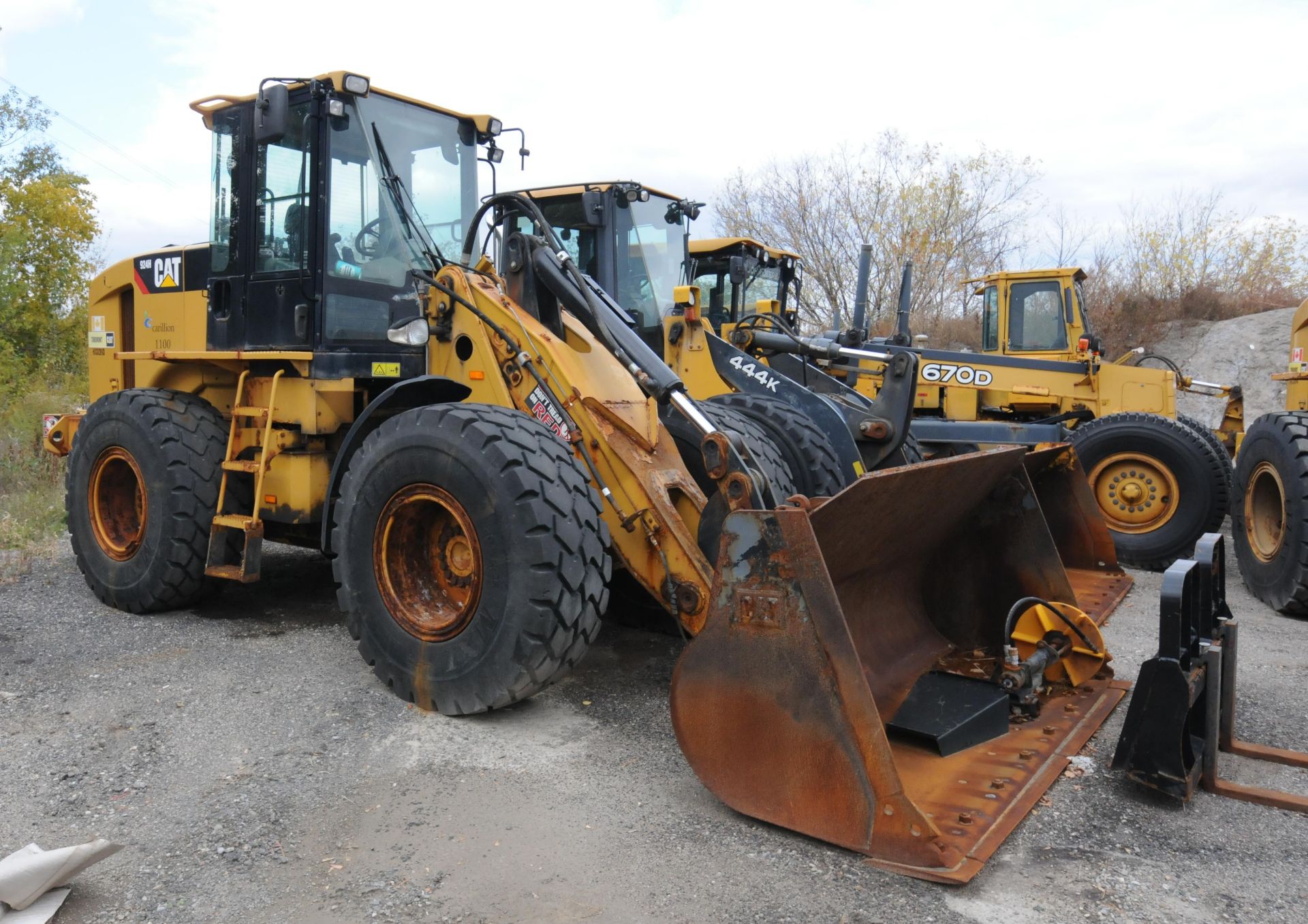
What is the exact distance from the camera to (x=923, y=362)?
10.2 meters

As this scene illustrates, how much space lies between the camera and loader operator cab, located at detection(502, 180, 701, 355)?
26.6 feet

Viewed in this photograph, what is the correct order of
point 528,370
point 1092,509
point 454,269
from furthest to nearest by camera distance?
point 1092,509 < point 454,269 < point 528,370

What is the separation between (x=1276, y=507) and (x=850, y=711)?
548cm

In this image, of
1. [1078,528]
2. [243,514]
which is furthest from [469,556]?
[1078,528]

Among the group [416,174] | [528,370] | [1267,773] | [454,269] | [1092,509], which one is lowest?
[1267,773]

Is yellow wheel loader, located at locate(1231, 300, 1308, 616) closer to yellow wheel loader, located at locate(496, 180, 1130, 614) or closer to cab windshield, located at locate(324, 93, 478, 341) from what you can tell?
yellow wheel loader, located at locate(496, 180, 1130, 614)

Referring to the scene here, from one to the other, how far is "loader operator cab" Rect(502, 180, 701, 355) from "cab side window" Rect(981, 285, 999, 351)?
445cm

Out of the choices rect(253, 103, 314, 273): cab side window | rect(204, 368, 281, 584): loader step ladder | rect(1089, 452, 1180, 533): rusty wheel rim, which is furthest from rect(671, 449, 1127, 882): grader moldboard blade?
rect(1089, 452, 1180, 533): rusty wheel rim

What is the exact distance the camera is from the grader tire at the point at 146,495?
5.23 metres

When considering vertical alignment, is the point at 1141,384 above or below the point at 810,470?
above

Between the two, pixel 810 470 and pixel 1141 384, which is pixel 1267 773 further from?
pixel 1141 384

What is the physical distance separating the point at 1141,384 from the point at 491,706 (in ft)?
25.9

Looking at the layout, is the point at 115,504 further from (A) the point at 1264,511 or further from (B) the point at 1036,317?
(B) the point at 1036,317

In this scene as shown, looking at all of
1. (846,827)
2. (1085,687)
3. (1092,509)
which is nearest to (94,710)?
(846,827)
